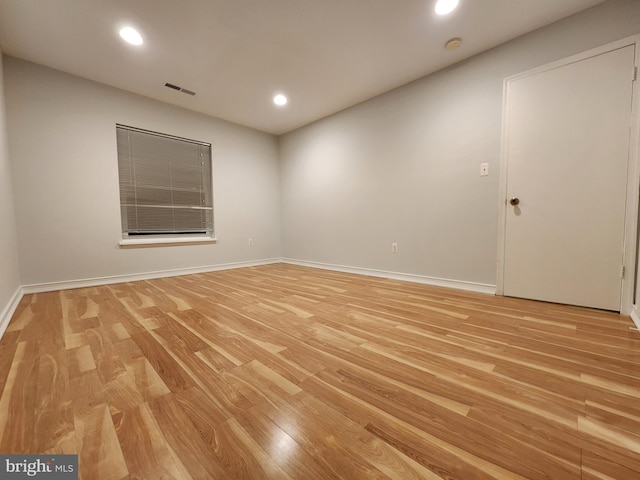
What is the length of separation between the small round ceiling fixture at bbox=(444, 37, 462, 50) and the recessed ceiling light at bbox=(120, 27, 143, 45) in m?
2.82

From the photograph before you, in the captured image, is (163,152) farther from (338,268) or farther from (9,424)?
(9,424)

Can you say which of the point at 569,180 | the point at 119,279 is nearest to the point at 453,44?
the point at 569,180

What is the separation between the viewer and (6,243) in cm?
206

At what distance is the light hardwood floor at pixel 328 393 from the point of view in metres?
0.73

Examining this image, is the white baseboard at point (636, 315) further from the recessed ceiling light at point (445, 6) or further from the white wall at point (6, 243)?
the white wall at point (6, 243)

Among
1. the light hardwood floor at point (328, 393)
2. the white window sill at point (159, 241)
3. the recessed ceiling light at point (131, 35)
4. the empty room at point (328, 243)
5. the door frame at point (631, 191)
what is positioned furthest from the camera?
the white window sill at point (159, 241)

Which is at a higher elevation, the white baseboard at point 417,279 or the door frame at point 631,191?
the door frame at point 631,191

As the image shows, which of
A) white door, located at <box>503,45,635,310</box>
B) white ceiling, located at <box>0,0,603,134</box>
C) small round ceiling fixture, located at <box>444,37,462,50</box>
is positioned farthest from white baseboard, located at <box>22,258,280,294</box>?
small round ceiling fixture, located at <box>444,37,462,50</box>

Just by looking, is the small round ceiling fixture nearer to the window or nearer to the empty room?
the empty room

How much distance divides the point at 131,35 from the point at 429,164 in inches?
125

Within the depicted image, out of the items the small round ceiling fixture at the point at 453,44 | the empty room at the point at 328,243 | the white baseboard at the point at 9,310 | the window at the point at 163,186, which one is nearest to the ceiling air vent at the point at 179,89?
the empty room at the point at 328,243

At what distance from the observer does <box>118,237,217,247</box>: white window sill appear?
3.24m

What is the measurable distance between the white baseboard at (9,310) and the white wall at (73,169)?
12.7 inches

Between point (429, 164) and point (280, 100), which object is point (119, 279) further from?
point (429, 164)
